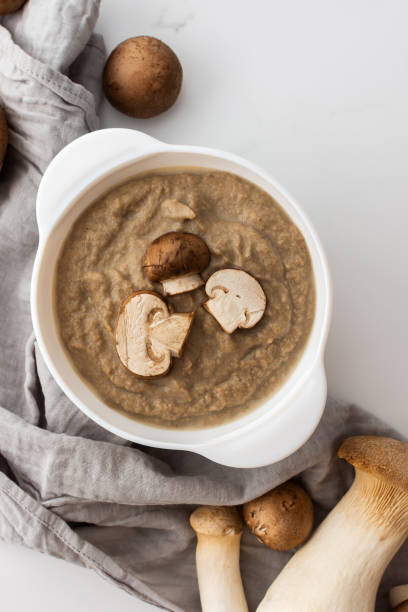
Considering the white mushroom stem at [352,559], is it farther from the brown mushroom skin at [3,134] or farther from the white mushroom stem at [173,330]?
the brown mushroom skin at [3,134]

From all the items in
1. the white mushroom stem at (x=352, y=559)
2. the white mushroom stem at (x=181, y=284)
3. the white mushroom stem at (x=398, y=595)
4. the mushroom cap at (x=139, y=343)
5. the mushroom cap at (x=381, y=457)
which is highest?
the white mushroom stem at (x=181, y=284)

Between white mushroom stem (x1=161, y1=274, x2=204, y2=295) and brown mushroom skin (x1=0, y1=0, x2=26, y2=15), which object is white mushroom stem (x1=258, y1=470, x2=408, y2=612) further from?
brown mushroom skin (x1=0, y1=0, x2=26, y2=15)

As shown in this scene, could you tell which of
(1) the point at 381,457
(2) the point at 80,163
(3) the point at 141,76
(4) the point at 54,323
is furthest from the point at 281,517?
(3) the point at 141,76

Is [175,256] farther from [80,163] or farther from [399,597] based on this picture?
[399,597]

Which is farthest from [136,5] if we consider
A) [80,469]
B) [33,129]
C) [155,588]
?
[155,588]

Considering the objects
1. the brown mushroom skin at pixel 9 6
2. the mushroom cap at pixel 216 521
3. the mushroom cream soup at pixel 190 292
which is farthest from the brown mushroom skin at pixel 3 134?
the mushroom cap at pixel 216 521

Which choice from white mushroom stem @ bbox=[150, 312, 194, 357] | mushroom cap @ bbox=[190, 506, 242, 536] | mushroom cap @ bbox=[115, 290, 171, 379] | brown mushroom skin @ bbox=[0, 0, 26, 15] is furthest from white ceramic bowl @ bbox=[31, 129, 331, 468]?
brown mushroom skin @ bbox=[0, 0, 26, 15]
